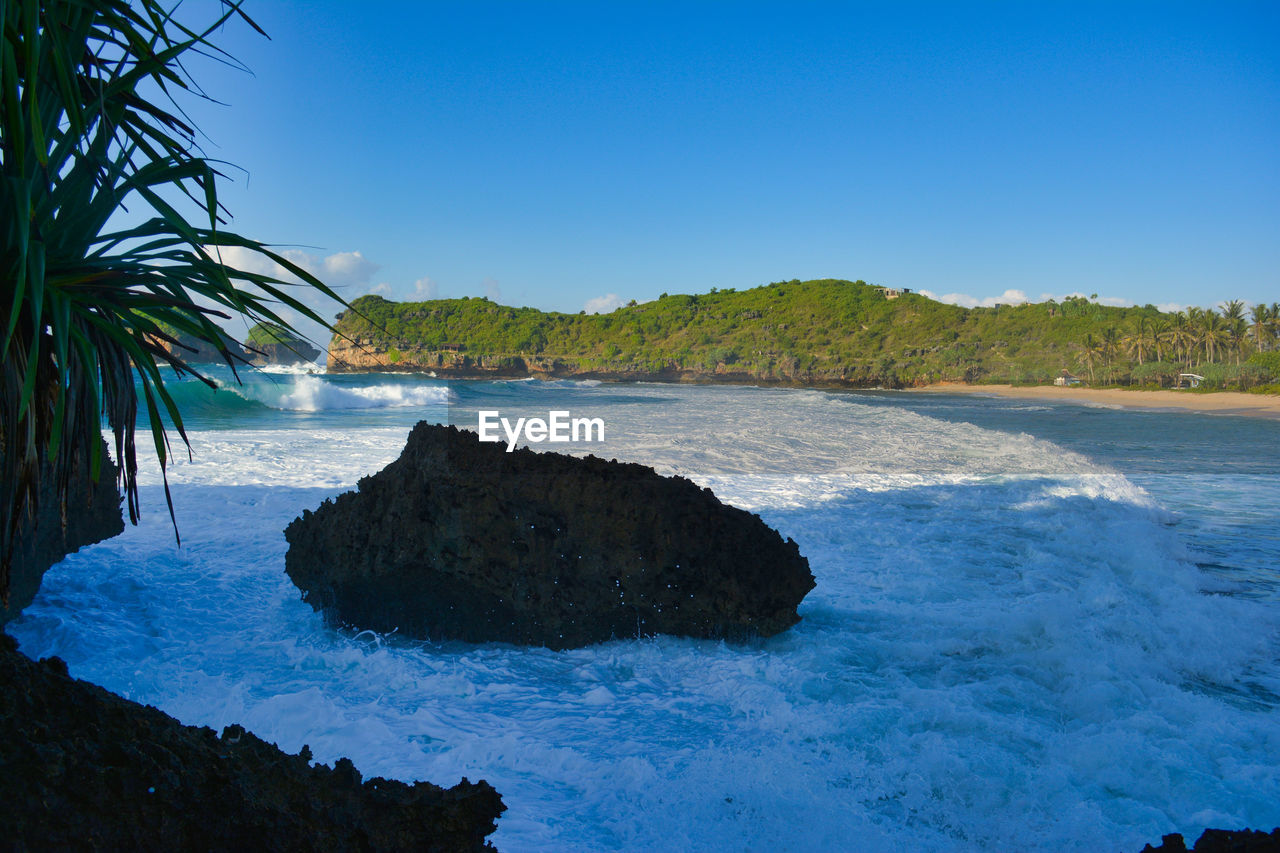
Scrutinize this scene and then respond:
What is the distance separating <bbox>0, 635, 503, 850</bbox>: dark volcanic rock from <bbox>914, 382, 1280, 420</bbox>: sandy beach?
132ft

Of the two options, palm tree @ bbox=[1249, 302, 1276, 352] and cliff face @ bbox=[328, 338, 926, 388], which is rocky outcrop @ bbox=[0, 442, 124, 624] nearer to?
cliff face @ bbox=[328, 338, 926, 388]

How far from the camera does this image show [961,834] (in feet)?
7.44

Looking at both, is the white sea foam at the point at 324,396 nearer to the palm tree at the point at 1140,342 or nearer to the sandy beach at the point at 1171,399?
the sandy beach at the point at 1171,399

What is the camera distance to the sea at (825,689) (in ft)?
7.77

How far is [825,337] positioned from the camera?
99.2 metres

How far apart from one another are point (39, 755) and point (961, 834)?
244 cm

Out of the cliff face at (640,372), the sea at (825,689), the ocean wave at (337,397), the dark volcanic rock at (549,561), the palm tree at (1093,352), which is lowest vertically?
the sea at (825,689)

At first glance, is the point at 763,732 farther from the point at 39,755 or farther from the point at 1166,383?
the point at 1166,383

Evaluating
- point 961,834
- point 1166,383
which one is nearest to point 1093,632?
point 961,834

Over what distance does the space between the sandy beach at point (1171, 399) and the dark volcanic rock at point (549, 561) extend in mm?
37936

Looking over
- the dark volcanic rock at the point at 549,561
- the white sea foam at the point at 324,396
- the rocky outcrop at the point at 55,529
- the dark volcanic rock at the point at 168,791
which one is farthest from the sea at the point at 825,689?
the white sea foam at the point at 324,396

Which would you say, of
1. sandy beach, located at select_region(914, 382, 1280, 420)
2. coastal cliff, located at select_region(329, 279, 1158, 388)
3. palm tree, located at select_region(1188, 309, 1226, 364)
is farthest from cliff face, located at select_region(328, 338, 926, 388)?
palm tree, located at select_region(1188, 309, 1226, 364)

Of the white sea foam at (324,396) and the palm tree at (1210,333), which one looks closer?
the white sea foam at (324,396)

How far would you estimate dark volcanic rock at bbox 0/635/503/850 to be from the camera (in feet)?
4.01
